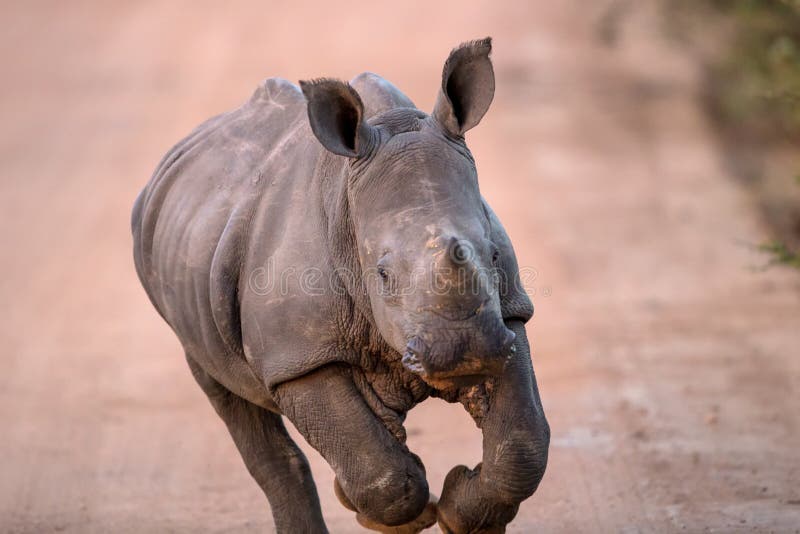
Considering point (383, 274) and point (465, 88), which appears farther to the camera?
point (465, 88)

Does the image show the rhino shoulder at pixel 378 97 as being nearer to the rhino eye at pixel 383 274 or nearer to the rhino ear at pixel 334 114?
the rhino ear at pixel 334 114

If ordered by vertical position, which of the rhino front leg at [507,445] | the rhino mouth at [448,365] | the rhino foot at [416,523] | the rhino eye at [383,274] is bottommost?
the rhino foot at [416,523]

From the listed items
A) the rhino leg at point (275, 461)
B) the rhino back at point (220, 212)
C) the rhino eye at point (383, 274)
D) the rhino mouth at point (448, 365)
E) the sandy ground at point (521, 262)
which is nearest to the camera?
the rhino mouth at point (448, 365)

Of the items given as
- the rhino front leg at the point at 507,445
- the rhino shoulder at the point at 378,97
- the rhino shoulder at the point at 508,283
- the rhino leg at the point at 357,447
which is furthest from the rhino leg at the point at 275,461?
the rhino shoulder at the point at 378,97

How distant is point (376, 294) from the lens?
15.8 ft

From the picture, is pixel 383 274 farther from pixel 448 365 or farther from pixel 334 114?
pixel 334 114

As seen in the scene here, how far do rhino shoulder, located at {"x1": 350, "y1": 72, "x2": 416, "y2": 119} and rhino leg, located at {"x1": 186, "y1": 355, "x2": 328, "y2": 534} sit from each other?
1.93 m

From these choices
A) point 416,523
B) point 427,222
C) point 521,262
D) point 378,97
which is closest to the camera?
point 427,222

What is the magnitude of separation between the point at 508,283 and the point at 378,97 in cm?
93

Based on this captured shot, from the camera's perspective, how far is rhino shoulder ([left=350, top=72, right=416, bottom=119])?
537 centimetres

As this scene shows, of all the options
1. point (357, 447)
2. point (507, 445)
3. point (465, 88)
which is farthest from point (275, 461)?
point (465, 88)

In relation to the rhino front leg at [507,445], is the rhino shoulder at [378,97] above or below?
above

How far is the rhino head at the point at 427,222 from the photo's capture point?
173 inches

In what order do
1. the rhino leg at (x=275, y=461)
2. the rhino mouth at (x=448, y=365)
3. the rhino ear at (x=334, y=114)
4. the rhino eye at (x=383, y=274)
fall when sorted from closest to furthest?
the rhino mouth at (x=448, y=365), the rhino eye at (x=383, y=274), the rhino ear at (x=334, y=114), the rhino leg at (x=275, y=461)
